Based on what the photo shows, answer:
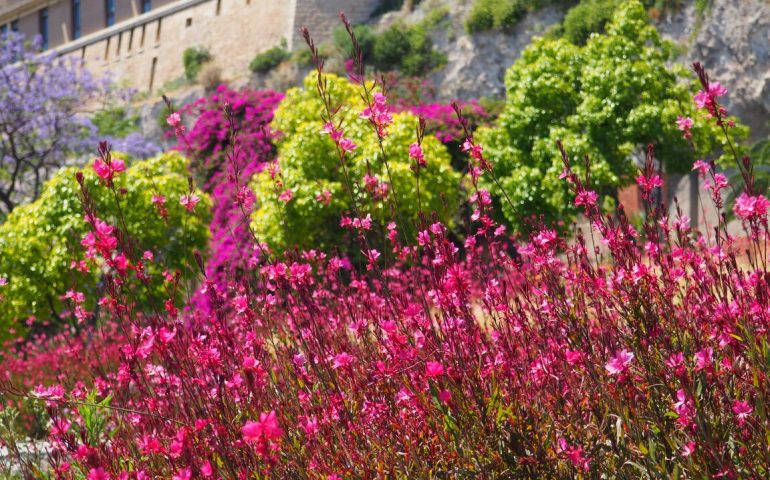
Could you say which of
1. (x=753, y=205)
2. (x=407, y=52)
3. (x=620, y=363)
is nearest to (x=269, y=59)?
(x=407, y=52)

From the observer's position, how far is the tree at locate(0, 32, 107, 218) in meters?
17.9

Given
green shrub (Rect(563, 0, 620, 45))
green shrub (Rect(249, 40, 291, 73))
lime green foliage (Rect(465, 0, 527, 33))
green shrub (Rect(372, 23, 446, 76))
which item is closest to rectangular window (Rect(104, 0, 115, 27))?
green shrub (Rect(249, 40, 291, 73))

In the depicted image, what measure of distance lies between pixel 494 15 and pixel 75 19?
2534 centimetres

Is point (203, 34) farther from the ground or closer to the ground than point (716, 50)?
farther from the ground

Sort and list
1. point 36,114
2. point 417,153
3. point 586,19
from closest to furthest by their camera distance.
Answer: point 417,153 → point 36,114 → point 586,19

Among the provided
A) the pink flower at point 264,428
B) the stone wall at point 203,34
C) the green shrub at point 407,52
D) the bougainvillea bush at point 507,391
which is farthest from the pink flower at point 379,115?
the stone wall at point 203,34

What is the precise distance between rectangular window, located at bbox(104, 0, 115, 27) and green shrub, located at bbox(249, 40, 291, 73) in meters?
13.9

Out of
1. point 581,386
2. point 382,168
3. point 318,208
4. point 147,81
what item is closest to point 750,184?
point 581,386

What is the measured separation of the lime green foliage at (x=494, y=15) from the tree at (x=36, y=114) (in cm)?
1134

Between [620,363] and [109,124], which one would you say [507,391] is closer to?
[620,363]

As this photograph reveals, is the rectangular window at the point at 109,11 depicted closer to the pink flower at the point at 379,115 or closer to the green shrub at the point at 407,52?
the green shrub at the point at 407,52

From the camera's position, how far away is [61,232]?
11.7 m

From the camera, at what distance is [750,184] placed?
2275mm

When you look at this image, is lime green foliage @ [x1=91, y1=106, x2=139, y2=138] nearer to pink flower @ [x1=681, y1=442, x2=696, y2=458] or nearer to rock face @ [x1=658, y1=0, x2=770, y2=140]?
rock face @ [x1=658, y1=0, x2=770, y2=140]
